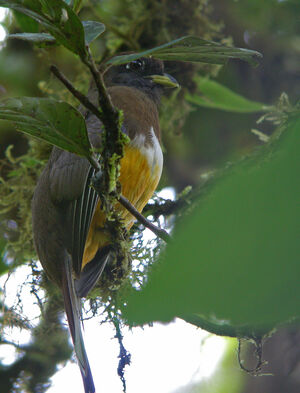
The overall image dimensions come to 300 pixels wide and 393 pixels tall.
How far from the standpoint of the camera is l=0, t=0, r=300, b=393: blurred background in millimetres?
2799

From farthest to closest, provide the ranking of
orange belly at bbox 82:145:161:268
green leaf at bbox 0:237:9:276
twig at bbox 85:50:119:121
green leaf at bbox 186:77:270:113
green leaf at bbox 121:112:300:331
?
green leaf at bbox 186:77:270:113, green leaf at bbox 0:237:9:276, orange belly at bbox 82:145:161:268, twig at bbox 85:50:119:121, green leaf at bbox 121:112:300:331

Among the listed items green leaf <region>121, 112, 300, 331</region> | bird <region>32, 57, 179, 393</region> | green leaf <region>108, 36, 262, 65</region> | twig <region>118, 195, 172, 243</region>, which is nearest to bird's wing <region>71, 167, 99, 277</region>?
bird <region>32, 57, 179, 393</region>

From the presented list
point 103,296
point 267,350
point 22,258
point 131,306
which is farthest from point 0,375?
point 131,306

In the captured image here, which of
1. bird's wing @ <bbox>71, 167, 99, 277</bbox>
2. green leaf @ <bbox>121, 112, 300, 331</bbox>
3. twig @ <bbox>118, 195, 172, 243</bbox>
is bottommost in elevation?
green leaf @ <bbox>121, 112, 300, 331</bbox>

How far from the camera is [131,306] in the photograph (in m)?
0.32

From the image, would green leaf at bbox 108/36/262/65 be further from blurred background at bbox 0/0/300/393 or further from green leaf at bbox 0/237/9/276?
green leaf at bbox 0/237/9/276

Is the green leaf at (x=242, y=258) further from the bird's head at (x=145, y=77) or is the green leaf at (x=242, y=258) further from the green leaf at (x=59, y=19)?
the bird's head at (x=145, y=77)

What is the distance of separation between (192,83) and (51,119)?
7.63ft

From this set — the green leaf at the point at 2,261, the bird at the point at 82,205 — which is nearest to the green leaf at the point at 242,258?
the bird at the point at 82,205

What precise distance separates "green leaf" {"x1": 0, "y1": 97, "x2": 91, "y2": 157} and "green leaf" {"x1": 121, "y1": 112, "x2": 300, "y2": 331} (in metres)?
0.93

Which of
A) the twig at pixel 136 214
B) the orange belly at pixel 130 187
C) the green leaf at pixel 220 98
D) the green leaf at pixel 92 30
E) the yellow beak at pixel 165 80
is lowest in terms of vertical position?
the twig at pixel 136 214

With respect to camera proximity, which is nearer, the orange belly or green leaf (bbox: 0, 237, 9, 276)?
the orange belly

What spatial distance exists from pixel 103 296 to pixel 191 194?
2.40 ft

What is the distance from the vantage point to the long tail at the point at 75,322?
1504mm
